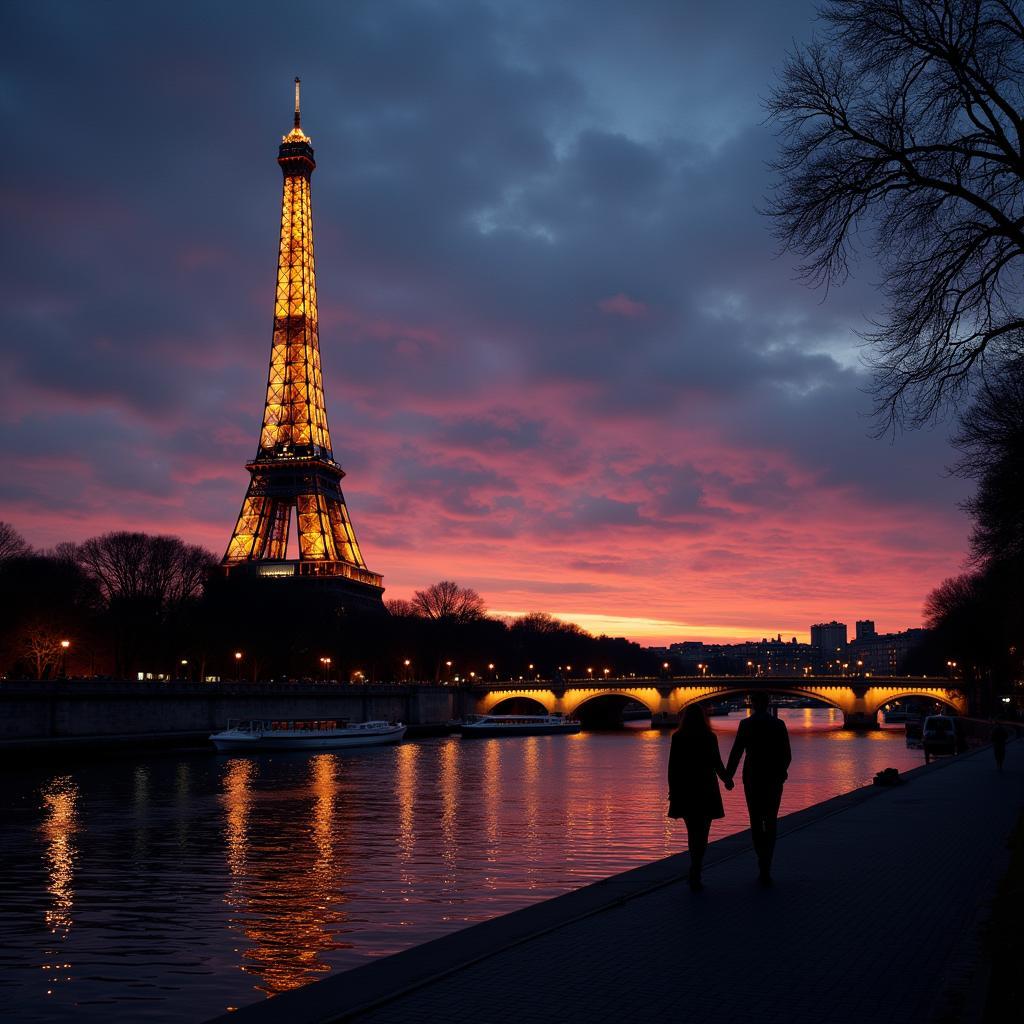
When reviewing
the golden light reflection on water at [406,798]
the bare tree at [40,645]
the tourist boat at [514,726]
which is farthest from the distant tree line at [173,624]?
the golden light reflection on water at [406,798]

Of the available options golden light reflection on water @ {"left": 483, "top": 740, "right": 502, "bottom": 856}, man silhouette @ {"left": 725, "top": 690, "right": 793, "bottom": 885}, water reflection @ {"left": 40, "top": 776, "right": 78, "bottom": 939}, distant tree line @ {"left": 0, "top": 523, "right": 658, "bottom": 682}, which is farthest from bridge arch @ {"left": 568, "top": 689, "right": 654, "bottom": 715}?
man silhouette @ {"left": 725, "top": 690, "right": 793, "bottom": 885}

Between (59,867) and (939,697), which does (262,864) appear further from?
(939,697)

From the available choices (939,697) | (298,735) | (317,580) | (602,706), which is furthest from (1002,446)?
(602,706)

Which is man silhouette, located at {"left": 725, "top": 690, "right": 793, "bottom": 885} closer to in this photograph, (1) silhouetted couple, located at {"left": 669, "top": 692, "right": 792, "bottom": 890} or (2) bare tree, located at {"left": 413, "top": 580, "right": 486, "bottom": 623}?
(1) silhouetted couple, located at {"left": 669, "top": 692, "right": 792, "bottom": 890}

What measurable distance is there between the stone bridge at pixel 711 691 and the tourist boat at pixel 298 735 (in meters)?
47.5

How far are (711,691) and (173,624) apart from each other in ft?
242

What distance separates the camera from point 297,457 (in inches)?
6206

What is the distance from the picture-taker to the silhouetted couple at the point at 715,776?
48.6ft

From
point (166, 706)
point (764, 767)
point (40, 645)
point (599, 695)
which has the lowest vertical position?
point (599, 695)

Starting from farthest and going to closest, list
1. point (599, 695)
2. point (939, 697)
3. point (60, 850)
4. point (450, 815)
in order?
point (599, 695), point (939, 697), point (450, 815), point (60, 850)

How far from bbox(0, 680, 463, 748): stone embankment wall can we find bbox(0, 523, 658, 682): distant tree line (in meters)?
5.97

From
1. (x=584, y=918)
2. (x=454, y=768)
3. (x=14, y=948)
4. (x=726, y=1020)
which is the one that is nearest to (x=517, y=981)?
(x=726, y=1020)

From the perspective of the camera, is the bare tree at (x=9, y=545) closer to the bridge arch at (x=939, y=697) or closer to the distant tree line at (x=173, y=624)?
the distant tree line at (x=173, y=624)

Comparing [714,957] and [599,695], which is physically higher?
[714,957]
